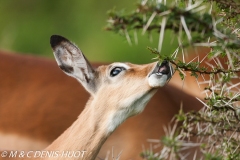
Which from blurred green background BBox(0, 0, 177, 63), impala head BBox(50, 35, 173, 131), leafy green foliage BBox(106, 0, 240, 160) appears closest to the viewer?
leafy green foliage BBox(106, 0, 240, 160)

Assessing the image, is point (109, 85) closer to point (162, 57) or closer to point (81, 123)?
point (81, 123)

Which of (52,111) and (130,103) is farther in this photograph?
(52,111)

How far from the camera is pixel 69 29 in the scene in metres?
8.46

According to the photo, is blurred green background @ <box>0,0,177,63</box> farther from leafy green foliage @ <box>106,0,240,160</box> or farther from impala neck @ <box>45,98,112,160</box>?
leafy green foliage @ <box>106,0,240,160</box>

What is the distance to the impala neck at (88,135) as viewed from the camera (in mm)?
3656

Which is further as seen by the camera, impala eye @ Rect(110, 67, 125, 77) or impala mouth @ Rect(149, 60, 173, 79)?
impala eye @ Rect(110, 67, 125, 77)

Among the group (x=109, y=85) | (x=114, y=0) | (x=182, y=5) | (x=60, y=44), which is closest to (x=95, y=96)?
(x=109, y=85)

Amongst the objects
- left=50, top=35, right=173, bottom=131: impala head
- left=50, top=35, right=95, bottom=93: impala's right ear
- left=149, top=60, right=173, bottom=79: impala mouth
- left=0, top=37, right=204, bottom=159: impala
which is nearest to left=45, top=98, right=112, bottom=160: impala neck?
left=50, top=35, right=173, bottom=131: impala head

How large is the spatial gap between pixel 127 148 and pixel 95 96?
1.03 meters

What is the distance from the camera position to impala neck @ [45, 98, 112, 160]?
3656 mm

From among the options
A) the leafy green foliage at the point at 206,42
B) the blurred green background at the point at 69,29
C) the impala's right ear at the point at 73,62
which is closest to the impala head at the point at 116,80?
the impala's right ear at the point at 73,62

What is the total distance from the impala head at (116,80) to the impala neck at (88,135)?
4 cm

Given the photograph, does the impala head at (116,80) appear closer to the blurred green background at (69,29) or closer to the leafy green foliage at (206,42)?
the leafy green foliage at (206,42)

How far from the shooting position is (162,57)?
2.85 metres
